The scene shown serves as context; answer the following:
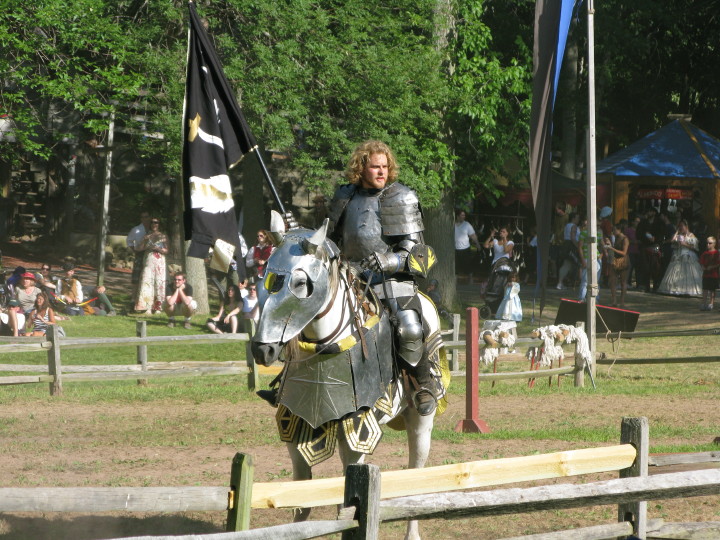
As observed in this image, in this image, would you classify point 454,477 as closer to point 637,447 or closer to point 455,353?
point 637,447

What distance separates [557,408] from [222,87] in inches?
300

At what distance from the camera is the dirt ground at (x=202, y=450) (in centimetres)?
703

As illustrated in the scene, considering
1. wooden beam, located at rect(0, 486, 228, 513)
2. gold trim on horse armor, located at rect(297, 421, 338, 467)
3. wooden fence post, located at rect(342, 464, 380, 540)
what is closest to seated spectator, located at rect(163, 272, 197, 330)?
gold trim on horse armor, located at rect(297, 421, 338, 467)

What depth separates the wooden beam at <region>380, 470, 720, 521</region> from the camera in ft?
16.1

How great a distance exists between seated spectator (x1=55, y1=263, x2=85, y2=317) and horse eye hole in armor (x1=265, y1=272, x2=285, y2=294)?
15.2 m

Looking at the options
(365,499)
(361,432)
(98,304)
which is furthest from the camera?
A: (98,304)

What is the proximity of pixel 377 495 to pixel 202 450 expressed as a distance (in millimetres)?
5648

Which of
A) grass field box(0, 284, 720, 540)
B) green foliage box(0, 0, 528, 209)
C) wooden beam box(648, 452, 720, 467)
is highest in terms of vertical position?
green foliage box(0, 0, 528, 209)

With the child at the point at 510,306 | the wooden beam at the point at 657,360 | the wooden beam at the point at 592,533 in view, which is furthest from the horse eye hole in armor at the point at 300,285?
the child at the point at 510,306

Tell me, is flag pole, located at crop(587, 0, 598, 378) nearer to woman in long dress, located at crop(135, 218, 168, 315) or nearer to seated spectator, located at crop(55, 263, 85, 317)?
woman in long dress, located at crop(135, 218, 168, 315)

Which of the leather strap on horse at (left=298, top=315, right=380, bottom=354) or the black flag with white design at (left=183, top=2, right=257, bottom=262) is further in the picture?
the black flag with white design at (left=183, top=2, right=257, bottom=262)

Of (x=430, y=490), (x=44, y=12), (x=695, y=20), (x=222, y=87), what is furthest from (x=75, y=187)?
(x=430, y=490)

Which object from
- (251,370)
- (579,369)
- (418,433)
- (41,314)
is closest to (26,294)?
(41,314)

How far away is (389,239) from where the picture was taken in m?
6.49
